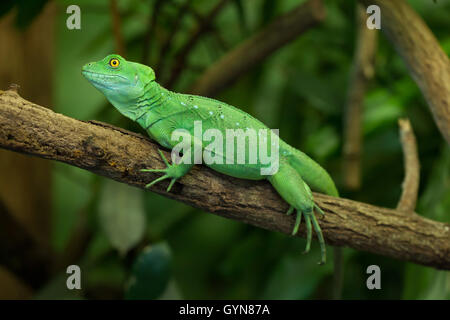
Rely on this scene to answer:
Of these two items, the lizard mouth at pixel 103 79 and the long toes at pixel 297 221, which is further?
the long toes at pixel 297 221

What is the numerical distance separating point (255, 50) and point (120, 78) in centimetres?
159

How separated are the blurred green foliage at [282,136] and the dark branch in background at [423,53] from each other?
76 cm

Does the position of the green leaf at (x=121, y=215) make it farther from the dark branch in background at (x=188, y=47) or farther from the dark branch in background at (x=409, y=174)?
the dark branch in background at (x=409, y=174)

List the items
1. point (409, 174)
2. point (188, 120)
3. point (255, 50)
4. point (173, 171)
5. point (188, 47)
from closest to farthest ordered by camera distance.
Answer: point (173, 171) → point (188, 120) → point (409, 174) → point (255, 50) → point (188, 47)

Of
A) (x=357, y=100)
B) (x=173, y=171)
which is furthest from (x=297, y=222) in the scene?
(x=357, y=100)

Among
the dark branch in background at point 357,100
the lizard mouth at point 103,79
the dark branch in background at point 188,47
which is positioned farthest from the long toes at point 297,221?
the dark branch in background at point 188,47

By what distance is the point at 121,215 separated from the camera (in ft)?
9.69

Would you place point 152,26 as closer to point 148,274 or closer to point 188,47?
point 188,47

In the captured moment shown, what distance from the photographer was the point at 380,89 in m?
4.05

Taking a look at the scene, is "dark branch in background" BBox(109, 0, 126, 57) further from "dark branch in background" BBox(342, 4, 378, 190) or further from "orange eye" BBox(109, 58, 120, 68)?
"dark branch in background" BBox(342, 4, 378, 190)

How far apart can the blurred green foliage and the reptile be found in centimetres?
88

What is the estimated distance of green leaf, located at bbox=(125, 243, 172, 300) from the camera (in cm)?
271

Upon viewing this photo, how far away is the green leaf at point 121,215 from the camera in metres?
2.82

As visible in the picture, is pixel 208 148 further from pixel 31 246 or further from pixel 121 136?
pixel 31 246
